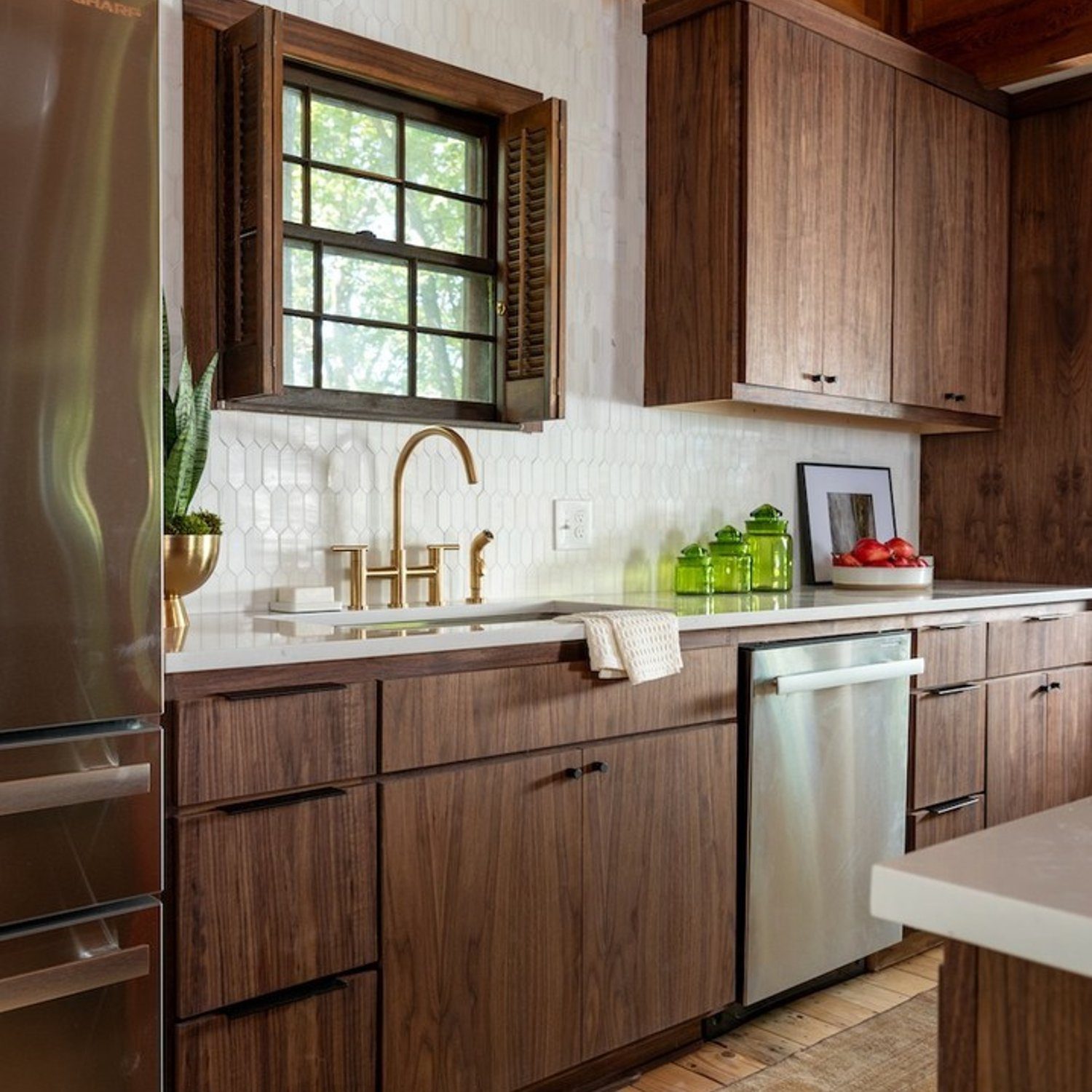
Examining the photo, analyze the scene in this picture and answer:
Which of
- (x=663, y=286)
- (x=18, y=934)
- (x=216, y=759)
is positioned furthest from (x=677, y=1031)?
(x=663, y=286)

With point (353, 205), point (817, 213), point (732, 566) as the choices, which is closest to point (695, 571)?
point (732, 566)

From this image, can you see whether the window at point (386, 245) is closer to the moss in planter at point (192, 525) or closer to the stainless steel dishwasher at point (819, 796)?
the moss in planter at point (192, 525)

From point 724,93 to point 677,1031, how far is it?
221 centimetres

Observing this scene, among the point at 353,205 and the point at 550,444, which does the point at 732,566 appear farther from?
the point at 353,205

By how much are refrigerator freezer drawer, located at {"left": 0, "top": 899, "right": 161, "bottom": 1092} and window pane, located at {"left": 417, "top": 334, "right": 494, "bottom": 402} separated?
146 centimetres

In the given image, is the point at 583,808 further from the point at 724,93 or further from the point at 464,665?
the point at 724,93

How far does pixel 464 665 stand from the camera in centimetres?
207

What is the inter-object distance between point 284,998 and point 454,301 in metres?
1.63

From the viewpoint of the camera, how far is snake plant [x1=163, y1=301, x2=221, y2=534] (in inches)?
80.4

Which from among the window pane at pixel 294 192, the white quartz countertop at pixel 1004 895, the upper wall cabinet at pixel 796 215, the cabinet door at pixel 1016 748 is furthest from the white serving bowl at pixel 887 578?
the white quartz countertop at pixel 1004 895

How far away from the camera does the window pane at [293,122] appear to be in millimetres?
2551

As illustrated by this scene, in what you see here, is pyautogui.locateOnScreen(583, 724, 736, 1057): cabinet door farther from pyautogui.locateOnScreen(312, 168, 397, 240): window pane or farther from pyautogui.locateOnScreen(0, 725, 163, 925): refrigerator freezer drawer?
pyautogui.locateOnScreen(312, 168, 397, 240): window pane

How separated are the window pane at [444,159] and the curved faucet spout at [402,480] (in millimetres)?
612

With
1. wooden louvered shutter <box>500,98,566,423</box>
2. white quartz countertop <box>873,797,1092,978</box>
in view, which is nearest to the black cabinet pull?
wooden louvered shutter <box>500,98,566,423</box>
